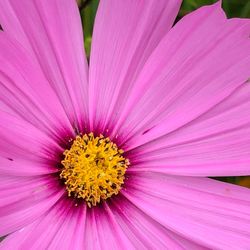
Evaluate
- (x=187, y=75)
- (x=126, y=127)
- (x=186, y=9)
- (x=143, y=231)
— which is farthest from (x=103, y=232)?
(x=186, y=9)

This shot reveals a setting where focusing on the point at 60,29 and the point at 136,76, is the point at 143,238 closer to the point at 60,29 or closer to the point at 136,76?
the point at 136,76

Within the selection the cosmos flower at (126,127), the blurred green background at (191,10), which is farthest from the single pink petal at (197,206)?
the blurred green background at (191,10)

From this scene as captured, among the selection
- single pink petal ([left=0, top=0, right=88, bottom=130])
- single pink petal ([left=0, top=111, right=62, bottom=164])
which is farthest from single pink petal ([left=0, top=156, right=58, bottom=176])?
single pink petal ([left=0, top=0, right=88, bottom=130])

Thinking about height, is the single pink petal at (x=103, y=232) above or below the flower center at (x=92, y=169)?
below

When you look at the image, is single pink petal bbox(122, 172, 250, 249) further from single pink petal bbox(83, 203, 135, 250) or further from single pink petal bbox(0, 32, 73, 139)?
single pink petal bbox(0, 32, 73, 139)

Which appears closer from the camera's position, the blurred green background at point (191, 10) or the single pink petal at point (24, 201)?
the single pink petal at point (24, 201)

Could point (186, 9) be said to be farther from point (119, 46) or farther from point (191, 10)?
point (119, 46)

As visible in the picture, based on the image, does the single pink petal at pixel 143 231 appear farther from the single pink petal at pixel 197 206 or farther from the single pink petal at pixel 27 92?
the single pink petal at pixel 27 92
